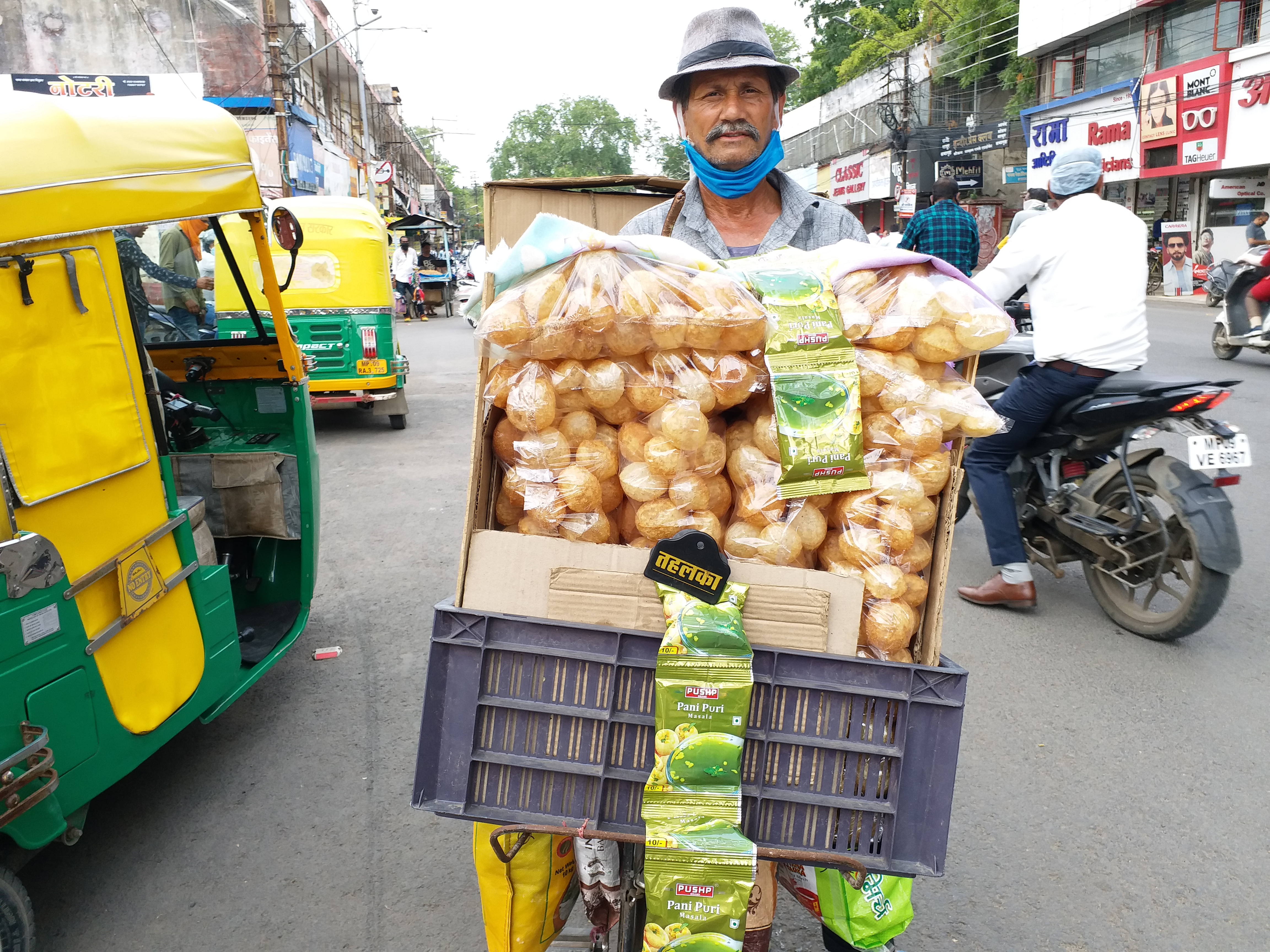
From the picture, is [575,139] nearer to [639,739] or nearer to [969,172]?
[969,172]

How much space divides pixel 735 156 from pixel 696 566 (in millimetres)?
1373

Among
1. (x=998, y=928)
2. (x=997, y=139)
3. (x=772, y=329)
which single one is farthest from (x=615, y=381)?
(x=997, y=139)

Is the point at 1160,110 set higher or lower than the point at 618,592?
higher

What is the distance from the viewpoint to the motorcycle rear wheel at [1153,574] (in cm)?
387

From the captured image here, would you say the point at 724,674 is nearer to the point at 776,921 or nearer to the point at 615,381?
the point at 615,381

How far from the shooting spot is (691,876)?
144cm

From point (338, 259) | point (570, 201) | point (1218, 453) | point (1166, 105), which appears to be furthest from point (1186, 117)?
point (570, 201)

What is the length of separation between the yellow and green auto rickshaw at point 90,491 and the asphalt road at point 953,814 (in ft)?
1.18

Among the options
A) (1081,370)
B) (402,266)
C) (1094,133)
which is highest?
(1094,133)

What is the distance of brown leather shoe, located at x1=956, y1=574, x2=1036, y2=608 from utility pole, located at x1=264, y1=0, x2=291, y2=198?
773 inches

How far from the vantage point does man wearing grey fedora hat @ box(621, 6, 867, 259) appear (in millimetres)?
2346

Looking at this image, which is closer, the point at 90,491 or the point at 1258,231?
the point at 90,491

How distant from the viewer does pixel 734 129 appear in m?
2.42

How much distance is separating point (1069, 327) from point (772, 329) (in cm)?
298
